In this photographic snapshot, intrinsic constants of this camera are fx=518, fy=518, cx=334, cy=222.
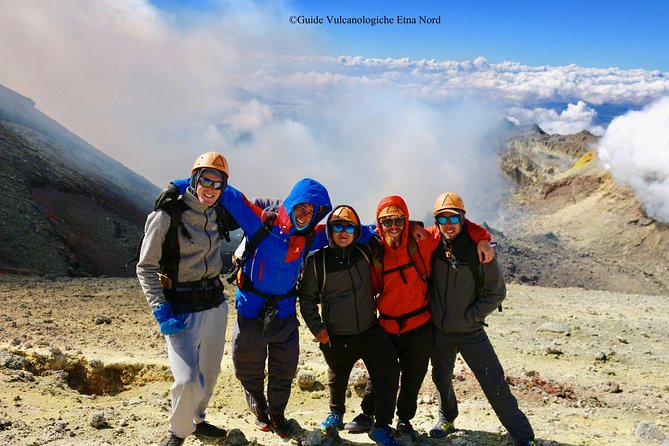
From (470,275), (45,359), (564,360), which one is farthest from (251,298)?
(564,360)

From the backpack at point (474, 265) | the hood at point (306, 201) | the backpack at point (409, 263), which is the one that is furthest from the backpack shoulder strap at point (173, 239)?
the backpack at point (474, 265)

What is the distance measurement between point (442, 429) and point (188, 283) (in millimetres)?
3288

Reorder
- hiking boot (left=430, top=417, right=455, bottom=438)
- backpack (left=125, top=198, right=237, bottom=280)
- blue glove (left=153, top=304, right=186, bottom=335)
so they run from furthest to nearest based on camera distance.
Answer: hiking boot (left=430, top=417, right=455, bottom=438), backpack (left=125, top=198, right=237, bottom=280), blue glove (left=153, top=304, right=186, bottom=335)

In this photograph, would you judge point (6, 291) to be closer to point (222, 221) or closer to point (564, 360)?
point (222, 221)

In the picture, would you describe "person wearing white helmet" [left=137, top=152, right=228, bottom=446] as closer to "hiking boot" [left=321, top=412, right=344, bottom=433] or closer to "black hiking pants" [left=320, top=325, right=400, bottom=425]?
"black hiking pants" [left=320, top=325, right=400, bottom=425]

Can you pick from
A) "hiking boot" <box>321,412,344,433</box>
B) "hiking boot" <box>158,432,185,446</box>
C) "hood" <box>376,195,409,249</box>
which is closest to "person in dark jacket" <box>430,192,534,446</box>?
"hood" <box>376,195,409,249</box>

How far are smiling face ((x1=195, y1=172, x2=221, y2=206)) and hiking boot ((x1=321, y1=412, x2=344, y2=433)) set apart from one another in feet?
8.69

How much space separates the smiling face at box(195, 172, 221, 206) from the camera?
4.65 metres

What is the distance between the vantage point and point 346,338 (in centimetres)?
534

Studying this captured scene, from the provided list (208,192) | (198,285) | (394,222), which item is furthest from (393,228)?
(198,285)

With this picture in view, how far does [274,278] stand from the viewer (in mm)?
5109

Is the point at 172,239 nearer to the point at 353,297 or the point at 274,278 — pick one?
the point at 274,278

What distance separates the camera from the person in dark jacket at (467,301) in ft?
17.0

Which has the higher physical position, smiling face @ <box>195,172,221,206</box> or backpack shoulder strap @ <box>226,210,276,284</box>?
smiling face @ <box>195,172,221,206</box>
